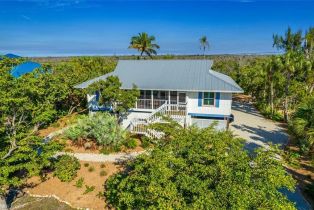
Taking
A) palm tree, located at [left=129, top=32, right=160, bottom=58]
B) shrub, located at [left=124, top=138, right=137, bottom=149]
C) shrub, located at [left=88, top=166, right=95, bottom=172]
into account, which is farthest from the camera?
palm tree, located at [left=129, top=32, right=160, bottom=58]

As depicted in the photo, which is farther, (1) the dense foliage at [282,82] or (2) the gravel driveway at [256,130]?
(1) the dense foliage at [282,82]

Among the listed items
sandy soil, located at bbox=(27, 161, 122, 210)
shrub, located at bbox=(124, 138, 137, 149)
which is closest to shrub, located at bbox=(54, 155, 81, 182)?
sandy soil, located at bbox=(27, 161, 122, 210)

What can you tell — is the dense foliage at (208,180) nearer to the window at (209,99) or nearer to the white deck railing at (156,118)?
the white deck railing at (156,118)

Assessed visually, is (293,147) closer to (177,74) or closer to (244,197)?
(177,74)

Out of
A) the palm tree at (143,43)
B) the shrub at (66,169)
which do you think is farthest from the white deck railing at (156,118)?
the palm tree at (143,43)

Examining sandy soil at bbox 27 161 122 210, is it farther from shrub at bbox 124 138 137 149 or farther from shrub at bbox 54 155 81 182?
shrub at bbox 124 138 137 149

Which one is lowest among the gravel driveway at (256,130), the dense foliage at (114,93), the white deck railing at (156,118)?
the gravel driveway at (256,130)
